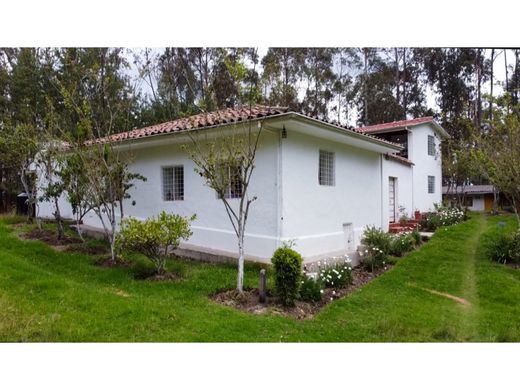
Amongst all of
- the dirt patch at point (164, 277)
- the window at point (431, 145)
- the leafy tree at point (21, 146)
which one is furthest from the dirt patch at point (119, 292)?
the window at point (431, 145)

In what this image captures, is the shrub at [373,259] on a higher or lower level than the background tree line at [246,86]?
lower

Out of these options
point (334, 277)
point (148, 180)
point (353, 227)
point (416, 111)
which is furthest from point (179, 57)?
point (416, 111)

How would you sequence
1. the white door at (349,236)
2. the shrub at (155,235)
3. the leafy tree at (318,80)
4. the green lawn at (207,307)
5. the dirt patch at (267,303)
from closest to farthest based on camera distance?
the green lawn at (207,307) < the dirt patch at (267,303) < the shrub at (155,235) < the white door at (349,236) < the leafy tree at (318,80)

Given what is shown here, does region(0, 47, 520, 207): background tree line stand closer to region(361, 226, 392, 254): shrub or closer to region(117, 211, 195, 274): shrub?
region(117, 211, 195, 274): shrub

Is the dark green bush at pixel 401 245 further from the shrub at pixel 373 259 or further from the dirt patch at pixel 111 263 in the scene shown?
the dirt patch at pixel 111 263

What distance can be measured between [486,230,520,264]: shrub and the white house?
3360 millimetres

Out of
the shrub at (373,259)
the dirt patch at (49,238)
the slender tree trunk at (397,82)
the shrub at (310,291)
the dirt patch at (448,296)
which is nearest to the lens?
the shrub at (310,291)

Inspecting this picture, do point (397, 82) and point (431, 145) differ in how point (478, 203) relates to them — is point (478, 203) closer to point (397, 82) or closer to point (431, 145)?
point (397, 82)

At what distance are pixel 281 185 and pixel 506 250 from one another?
21.4 ft

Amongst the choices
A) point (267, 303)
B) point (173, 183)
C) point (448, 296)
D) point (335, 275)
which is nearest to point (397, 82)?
point (173, 183)

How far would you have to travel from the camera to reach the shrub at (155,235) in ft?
22.6

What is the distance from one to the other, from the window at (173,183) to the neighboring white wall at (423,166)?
11601 millimetres

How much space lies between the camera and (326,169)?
9.69m

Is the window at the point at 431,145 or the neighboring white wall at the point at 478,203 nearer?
the window at the point at 431,145
